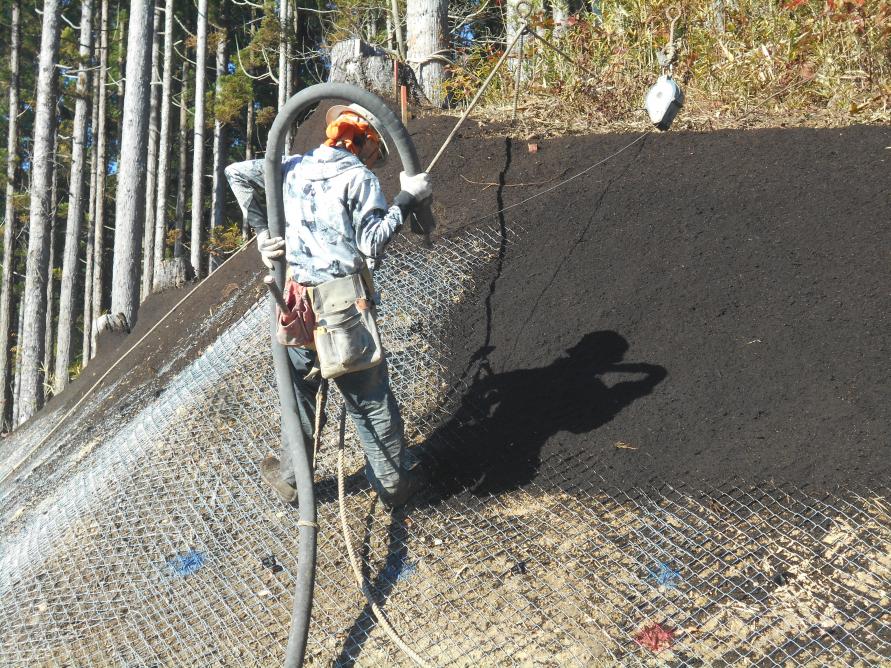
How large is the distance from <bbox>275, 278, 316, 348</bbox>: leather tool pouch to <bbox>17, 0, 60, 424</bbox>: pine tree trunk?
10891 mm

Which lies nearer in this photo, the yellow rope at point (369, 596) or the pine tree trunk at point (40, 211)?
the yellow rope at point (369, 596)

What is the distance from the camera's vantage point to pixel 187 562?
3.64 m

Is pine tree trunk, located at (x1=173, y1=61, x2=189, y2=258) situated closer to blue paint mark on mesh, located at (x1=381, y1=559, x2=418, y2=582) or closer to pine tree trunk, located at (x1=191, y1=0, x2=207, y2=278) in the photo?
pine tree trunk, located at (x1=191, y1=0, x2=207, y2=278)

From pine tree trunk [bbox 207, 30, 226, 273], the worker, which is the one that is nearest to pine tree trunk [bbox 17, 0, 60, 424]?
pine tree trunk [bbox 207, 30, 226, 273]

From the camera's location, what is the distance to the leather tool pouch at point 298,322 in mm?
3342

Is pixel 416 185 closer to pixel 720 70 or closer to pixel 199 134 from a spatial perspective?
pixel 720 70

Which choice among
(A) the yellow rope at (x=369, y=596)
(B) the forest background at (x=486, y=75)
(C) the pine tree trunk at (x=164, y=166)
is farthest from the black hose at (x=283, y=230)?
(C) the pine tree trunk at (x=164, y=166)

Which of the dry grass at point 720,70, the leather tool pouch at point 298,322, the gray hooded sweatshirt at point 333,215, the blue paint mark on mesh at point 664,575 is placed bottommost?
the blue paint mark on mesh at point 664,575

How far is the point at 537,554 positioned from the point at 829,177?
308cm

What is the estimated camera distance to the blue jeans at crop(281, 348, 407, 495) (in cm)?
343

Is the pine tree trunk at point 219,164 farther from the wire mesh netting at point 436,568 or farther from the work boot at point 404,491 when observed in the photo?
the work boot at point 404,491

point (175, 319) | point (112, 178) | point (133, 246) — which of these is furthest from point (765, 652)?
point (112, 178)

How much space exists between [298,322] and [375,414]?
0.54 m

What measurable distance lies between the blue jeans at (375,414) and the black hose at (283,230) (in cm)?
9
